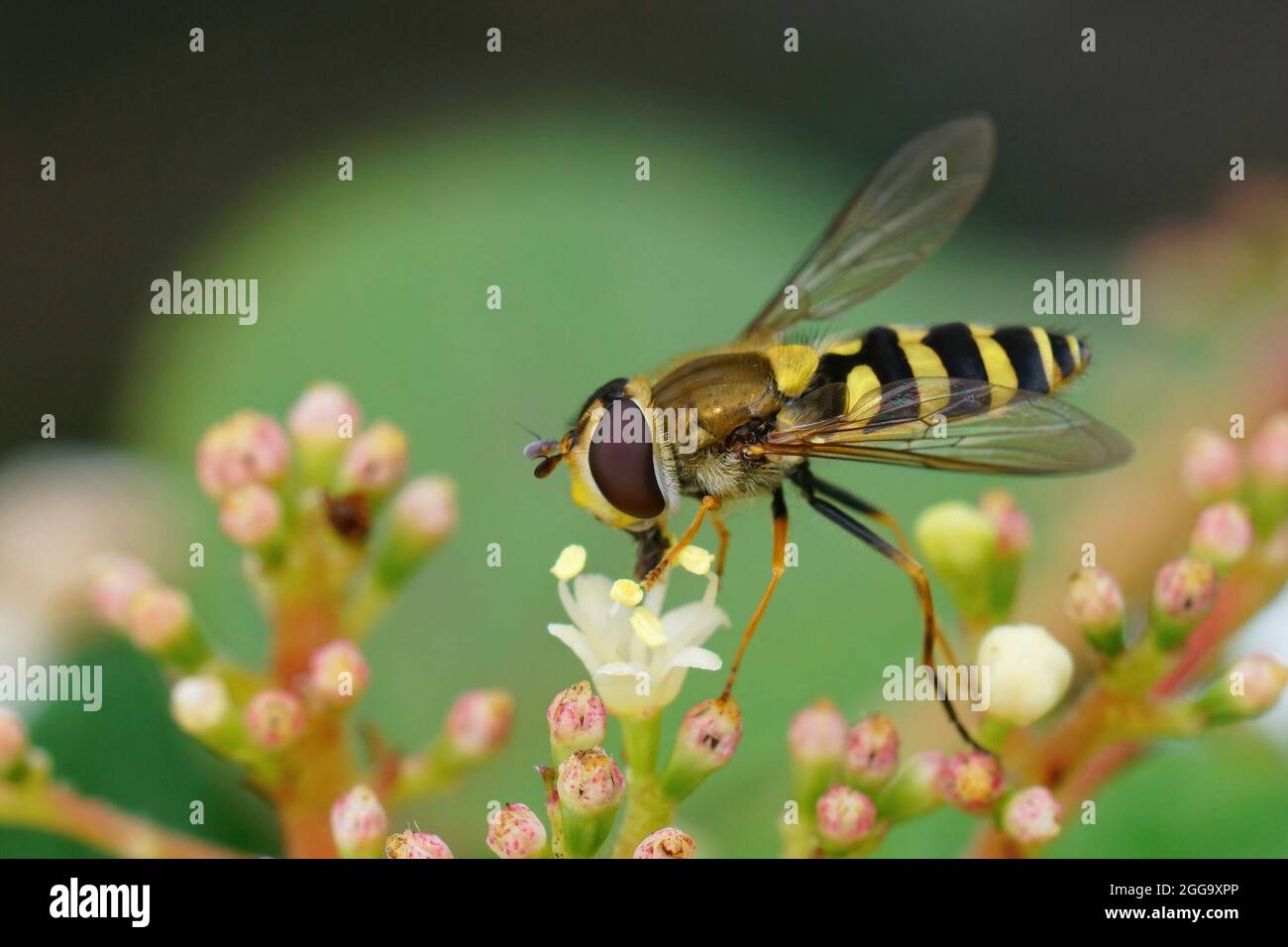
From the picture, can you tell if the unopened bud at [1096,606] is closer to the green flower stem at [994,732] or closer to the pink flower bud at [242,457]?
the green flower stem at [994,732]

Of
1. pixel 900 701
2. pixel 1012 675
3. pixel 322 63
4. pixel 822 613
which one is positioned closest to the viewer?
pixel 1012 675

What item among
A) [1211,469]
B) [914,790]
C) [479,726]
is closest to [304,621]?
[479,726]

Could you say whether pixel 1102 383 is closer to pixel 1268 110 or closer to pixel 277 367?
pixel 1268 110

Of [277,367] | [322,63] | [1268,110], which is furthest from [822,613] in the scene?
[322,63]

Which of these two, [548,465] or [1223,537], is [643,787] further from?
[1223,537]

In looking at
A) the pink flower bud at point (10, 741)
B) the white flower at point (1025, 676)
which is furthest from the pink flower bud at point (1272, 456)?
the pink flower bud at point (10, 741)

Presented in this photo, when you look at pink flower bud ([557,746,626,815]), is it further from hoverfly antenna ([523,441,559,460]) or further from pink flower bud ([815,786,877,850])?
hoverfly antenna ([523,441,559,460])

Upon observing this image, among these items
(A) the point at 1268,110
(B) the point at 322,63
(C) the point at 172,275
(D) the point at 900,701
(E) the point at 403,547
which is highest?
(B) the point at 322,63
